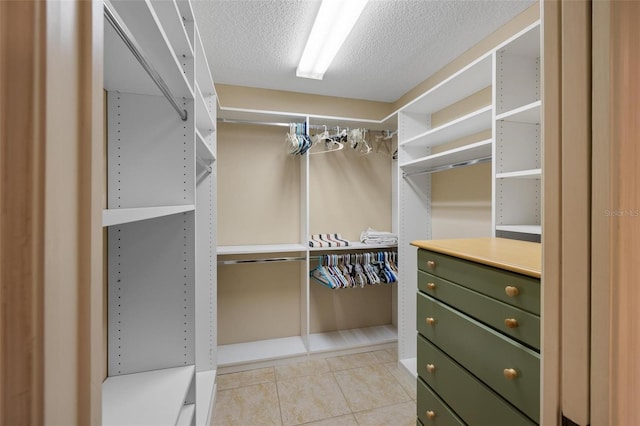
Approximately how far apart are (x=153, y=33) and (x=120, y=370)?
122 cm

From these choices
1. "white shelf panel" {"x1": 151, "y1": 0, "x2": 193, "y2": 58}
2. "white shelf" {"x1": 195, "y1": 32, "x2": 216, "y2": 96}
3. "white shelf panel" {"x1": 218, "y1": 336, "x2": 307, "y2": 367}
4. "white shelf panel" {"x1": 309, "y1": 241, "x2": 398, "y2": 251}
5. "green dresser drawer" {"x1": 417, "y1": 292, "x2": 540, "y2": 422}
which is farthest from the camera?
"white shelf panel" {"x1": 309, "y1": 241, "x2": 398, "y2": 251}

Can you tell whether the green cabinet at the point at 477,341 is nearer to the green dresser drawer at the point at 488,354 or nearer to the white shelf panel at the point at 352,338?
→ the green dresser drawer at the point at 488,354

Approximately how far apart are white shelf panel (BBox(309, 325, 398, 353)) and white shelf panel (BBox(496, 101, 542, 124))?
217cm

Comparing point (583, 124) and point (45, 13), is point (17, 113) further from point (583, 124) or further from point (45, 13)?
point (583, 124)

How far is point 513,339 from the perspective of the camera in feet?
3.16

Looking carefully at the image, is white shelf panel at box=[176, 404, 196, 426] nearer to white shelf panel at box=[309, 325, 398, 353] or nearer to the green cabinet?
the green cabinet

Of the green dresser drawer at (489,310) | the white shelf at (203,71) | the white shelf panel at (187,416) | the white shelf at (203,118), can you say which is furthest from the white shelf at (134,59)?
the green dresser drawer at (489,310)

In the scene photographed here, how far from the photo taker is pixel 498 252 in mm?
1143

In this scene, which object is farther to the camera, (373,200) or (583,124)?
(373,200)

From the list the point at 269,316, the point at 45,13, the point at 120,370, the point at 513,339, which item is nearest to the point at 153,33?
the point at 45,13

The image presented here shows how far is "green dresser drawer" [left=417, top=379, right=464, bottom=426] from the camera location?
1236mm

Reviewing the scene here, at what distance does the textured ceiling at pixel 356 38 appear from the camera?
5.36 feet

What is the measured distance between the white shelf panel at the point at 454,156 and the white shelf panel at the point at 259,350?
192cm

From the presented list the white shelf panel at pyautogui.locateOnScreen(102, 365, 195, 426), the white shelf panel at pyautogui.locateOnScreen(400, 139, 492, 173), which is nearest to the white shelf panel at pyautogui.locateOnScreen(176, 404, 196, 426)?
the white shelf panel at pyautogui.locateOnScreen(102, 365, 195, 426)
